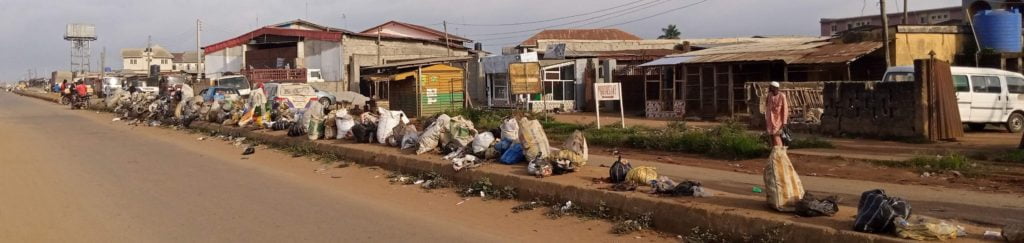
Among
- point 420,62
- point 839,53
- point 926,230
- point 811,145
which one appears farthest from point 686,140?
point 420,62

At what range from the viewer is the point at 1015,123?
55.9 ft

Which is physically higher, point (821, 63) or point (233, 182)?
point (821, 63)

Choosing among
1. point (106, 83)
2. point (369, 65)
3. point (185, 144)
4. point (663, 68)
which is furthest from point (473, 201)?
point (106, 83)

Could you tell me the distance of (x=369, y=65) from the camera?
41.3 m

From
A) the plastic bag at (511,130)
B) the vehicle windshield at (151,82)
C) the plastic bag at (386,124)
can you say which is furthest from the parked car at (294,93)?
the vehicle windshield at (151,82)

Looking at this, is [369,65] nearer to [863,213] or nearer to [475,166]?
[475,166]

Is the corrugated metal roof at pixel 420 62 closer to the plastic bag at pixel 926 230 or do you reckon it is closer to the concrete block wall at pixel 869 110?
the concrete block wall at pixel 869 110

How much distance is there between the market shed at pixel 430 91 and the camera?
24.7 m

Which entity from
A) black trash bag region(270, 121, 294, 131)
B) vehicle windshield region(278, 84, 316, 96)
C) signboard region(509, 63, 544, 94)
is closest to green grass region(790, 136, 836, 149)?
signboard region(509, 63, 544, 94)

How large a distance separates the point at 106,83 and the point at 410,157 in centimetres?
5025

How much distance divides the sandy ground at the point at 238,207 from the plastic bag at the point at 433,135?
73 centimetres

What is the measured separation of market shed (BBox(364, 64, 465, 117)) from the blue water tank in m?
15.6

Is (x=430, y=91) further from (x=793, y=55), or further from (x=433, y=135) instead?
(x=433, y=135)

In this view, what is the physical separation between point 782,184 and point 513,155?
4.74 metres
